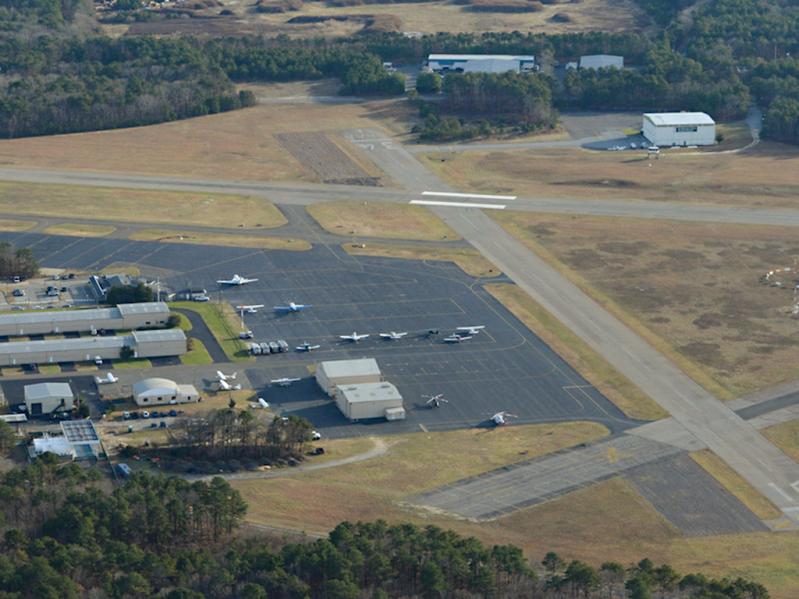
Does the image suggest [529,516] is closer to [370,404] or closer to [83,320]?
[370,404]

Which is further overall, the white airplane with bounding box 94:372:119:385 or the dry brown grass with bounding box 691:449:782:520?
the white airplane with bounding box 94:372:119:385

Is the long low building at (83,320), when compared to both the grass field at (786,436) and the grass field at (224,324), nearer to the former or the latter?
the grass field at (224,324)

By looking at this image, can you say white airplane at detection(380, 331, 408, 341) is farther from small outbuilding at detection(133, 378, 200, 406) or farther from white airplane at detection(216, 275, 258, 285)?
Result: small outbuilding at detection(133, 378, 200, 406)

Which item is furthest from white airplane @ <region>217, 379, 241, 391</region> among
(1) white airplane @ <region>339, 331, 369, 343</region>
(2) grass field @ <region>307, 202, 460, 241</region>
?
(2) grass field @ <region>307, 202, 460, 241</region>

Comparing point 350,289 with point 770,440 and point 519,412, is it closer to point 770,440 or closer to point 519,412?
point 519,412

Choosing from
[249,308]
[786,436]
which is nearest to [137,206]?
[249,308]
